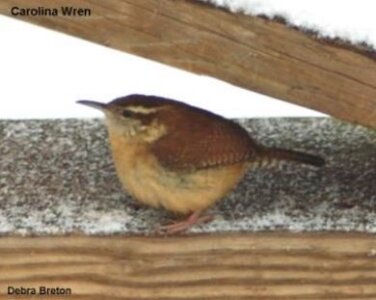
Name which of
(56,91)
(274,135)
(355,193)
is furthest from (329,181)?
(56,91)

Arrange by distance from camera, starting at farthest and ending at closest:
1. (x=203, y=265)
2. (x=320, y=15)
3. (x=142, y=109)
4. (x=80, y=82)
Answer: (x=80, y=82) < (x=142, y=109) < (x=203, y=265) < (x=320, y=15)

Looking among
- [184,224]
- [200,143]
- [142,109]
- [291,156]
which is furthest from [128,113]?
[291,156]

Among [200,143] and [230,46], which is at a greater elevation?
[230,46]

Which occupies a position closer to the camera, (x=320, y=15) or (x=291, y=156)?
(x=320, y=15)

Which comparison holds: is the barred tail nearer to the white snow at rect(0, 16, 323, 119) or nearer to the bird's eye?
the bird's eye

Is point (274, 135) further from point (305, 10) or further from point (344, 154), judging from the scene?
point (305, 10)

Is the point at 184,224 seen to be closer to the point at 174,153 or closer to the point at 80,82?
the point at 174,153

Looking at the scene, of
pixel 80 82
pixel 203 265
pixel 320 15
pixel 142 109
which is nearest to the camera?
pixel 320 15

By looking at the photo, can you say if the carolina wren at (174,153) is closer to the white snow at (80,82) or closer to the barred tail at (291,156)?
the barred tail at (291,156)
